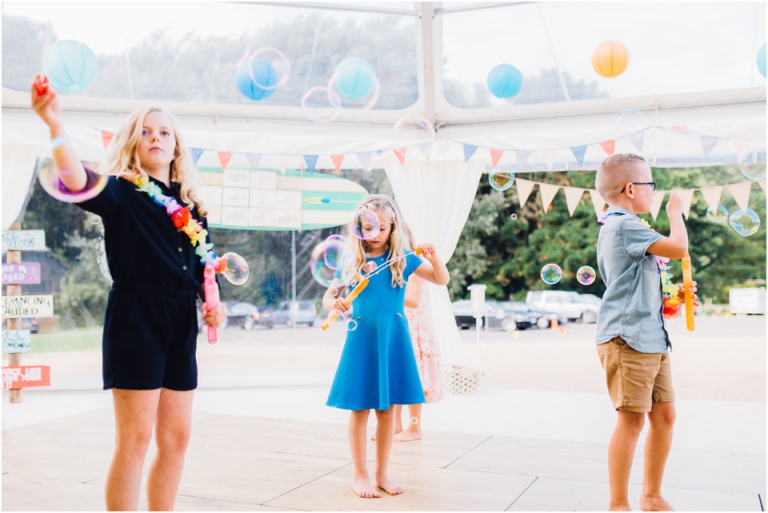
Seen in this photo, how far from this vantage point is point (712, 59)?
16.2ft

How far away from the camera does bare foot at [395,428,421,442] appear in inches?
145

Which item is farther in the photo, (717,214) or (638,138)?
(638,138)

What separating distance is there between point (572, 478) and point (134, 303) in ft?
6.60

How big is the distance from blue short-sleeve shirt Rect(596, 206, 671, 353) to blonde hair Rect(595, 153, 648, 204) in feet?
0.34

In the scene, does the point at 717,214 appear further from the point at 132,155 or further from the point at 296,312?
the point at 296,312

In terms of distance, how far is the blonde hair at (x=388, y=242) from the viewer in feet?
9.00

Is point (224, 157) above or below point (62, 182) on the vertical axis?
above

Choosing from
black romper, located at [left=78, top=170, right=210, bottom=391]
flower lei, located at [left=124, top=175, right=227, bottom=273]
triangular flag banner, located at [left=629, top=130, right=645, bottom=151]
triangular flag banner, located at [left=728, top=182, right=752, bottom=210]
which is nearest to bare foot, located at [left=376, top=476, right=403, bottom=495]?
black romper, located at [left=78, top=170, right=210, bottom=391]

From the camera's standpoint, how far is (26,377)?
5.19 meters

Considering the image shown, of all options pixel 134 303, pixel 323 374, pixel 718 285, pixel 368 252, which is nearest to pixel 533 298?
pixel 718 285

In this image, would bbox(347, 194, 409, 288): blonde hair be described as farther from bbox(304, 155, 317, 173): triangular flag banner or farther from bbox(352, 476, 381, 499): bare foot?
bbox(304, 155, 317, 173): triangular flag banner

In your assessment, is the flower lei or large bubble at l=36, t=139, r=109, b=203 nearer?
large bubble at l=36, t=139, r=109, b=203

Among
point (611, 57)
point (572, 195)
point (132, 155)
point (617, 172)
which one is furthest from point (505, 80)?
point (132, 155)

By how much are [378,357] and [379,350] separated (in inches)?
1.1
